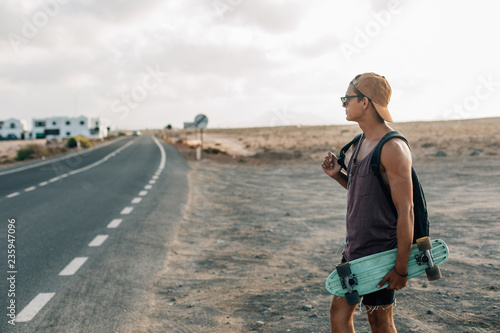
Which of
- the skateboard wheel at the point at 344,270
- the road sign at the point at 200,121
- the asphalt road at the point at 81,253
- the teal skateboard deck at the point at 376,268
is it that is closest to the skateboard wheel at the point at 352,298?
the teal skateboard deck at the point at 376,268

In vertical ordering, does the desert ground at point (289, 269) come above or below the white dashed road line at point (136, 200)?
above

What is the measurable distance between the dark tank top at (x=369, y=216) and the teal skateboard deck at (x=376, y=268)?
0.28 ft

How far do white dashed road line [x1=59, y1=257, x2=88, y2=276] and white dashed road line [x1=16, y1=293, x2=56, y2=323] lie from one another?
0.82 metres

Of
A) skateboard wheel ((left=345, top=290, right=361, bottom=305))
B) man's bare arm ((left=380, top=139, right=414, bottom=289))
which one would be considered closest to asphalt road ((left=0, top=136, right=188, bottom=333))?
skateboard wheel ((left=345, top=290, right=361, bottom=305))

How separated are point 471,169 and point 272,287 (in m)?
15.8

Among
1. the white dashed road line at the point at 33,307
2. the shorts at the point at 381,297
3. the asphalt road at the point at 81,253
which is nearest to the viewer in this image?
the shorts at the point at 381,297

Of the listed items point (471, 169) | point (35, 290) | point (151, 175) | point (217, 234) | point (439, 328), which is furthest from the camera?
point (151, 175)

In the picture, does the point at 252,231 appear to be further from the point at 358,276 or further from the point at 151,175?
the point at 151,175

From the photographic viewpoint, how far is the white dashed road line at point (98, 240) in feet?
24.9

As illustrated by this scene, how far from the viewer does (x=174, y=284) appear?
561cm

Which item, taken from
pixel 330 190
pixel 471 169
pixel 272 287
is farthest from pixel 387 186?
pixel 471 169

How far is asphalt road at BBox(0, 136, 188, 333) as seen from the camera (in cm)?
459

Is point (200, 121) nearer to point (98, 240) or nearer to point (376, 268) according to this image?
point (98, 240)

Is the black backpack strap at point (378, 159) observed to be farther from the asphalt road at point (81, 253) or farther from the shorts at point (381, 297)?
the asphalt road at point (81, 253)
